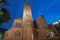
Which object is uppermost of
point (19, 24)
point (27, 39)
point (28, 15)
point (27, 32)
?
point (28, 15)

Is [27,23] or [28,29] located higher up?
[27,23]

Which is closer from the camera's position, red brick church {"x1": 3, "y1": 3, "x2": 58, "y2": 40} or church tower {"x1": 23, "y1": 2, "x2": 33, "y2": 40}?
red brick church {"x1": 3, "y1": 3, "x2": 58, "y2": 40}

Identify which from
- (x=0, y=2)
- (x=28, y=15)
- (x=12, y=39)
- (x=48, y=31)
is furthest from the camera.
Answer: (x=28, y=15)

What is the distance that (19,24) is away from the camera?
47.3ft

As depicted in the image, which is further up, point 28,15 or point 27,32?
point 28,15

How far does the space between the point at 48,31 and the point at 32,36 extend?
7.26 ft

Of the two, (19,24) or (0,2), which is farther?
(19,24)

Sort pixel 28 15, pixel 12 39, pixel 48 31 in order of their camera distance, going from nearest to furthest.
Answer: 1. pixel 12 39
2. pixel 48 31
3. pixel 28 15

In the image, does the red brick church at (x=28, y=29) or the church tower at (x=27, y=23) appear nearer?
the red brick church at (x=28, y=29)

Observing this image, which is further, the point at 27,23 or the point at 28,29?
the point at 27,23

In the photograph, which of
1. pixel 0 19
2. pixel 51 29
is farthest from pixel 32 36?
pixel 0 19

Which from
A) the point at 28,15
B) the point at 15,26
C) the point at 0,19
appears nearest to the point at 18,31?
the point at 15,26

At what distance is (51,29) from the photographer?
14.6m

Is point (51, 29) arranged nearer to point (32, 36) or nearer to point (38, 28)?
point (38, 28)
